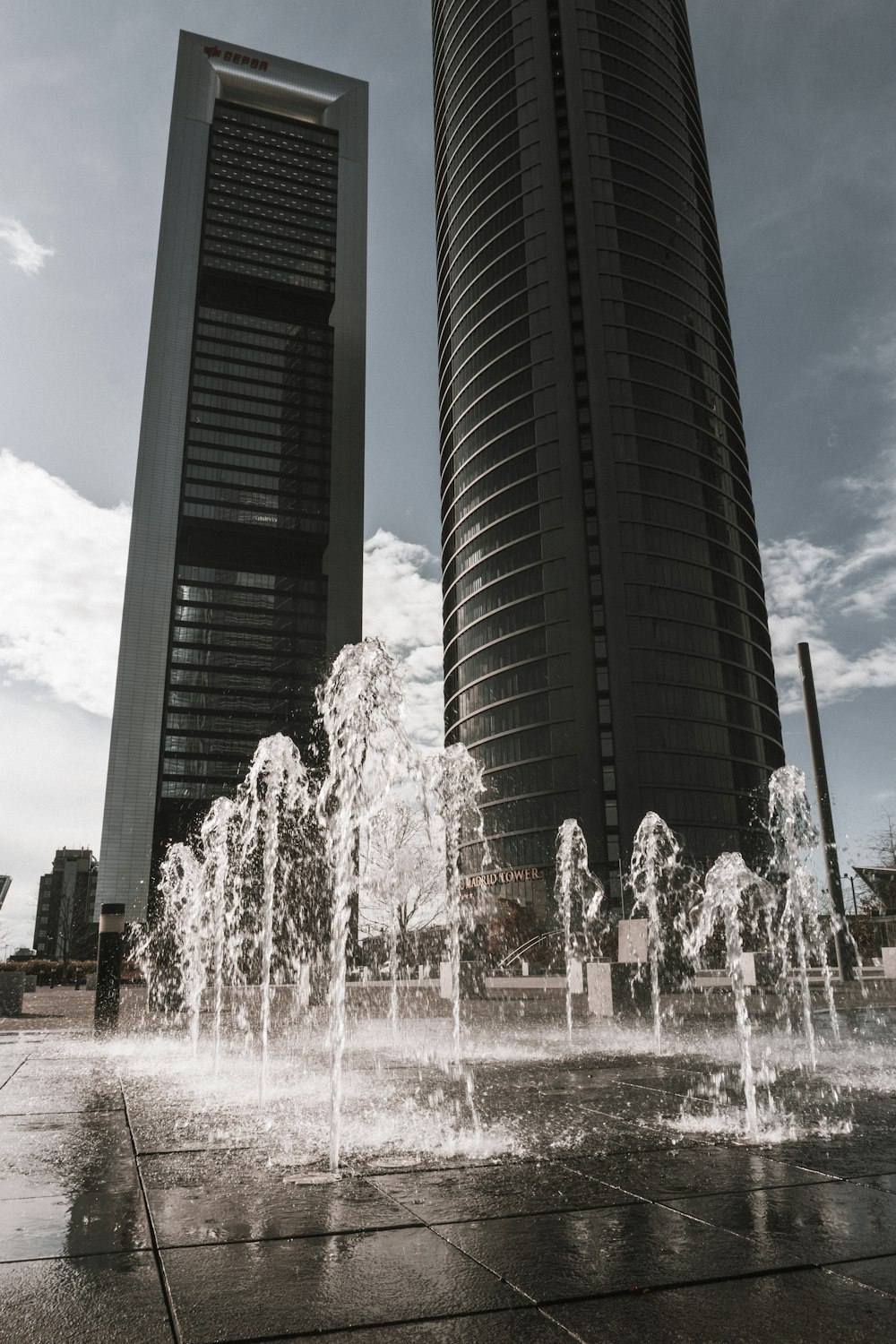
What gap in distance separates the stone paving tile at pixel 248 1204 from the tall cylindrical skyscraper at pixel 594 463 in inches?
2697

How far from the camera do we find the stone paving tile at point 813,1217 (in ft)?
11.9

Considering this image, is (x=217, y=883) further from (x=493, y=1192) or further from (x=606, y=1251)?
(x=606, y=1251)

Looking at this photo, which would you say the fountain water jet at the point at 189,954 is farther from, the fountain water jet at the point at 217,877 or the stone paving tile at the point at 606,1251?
the stone paving tile at the point at 606,1251

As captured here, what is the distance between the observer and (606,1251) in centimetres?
359

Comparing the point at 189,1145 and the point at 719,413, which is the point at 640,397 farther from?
the point at 189,1145

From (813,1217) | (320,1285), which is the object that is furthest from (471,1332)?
(813,1217)

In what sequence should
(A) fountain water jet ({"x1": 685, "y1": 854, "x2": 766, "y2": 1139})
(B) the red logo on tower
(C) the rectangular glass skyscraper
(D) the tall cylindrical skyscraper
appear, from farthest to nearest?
(B) the red logo on tower → (C) the rectangular glass skyscraper → (D) the tall cylindrical skyscraper → (A) fountain water jet ({"x1": 685, "y1": 854, "x2": 766, "y2": 1139})

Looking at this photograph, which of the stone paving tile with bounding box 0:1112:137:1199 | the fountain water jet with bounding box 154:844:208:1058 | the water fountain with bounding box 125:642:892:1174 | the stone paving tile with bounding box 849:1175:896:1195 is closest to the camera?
the stone paving tile with bounding box 849:1175:896:1195

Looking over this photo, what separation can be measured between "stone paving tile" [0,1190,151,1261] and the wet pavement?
0.06ft

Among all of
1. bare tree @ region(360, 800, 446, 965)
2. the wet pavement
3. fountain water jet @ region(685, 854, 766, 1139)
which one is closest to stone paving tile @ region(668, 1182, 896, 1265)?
the wet pavement

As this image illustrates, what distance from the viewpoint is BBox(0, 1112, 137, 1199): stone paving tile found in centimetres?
476

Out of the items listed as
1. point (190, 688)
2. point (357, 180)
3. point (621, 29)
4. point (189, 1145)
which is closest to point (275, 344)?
point (357, 180)

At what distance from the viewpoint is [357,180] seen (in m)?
153

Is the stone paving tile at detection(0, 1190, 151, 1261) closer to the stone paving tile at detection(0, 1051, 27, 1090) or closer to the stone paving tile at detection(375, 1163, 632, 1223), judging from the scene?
the stone paving tile at detection(375, 1163, 632, 1223)
